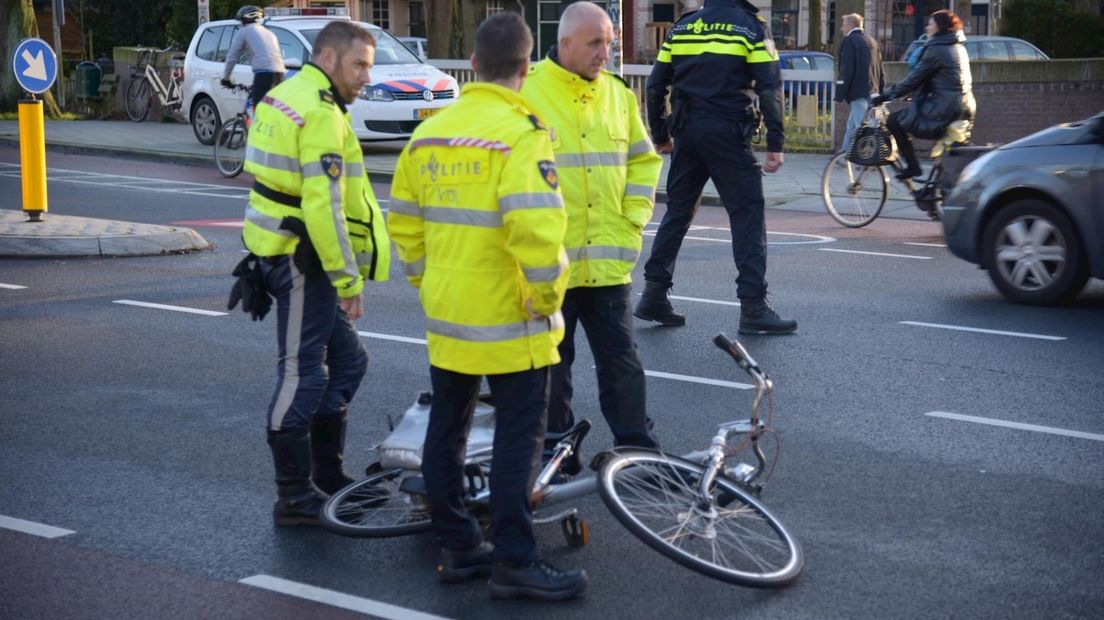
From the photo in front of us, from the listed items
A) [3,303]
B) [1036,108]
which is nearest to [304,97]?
[3,303]

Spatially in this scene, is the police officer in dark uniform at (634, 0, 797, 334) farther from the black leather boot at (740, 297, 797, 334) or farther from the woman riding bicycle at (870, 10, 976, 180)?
the woman riding bicycle at (870, 10, 976, 180)

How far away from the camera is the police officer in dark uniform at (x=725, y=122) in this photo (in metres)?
8.75

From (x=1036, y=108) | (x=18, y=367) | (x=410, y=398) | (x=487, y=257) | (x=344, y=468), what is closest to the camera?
(x=487, y=257)

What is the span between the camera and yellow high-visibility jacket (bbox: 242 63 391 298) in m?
5.28

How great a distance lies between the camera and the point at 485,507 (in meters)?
5.29

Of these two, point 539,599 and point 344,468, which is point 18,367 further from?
point 539,599

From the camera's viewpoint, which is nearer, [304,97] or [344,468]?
[304,97]

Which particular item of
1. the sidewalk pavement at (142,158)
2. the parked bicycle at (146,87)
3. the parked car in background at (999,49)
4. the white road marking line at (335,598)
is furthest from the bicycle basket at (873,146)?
the parked bicycle at (146,87)

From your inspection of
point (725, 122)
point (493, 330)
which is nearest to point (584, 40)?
point (493, 330)

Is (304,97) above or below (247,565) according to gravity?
above

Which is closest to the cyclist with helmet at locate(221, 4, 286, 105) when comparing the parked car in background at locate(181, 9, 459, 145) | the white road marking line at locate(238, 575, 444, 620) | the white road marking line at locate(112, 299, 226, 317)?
the parked car in background at locate(181, 9, 459, 145)

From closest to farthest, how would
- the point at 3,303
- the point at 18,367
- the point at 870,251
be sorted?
the point at 18,367
the point at 3,303
the point at 870,251

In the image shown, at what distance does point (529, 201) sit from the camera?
14.8 feet

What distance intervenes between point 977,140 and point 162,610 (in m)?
17.0
